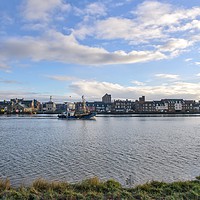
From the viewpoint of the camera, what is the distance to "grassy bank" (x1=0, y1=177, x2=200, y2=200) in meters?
9.66

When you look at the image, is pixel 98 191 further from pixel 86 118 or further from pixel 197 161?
pixel 86 118

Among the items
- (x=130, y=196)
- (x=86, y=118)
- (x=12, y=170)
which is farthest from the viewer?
(x=86, y=118)

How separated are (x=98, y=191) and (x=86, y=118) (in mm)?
110151

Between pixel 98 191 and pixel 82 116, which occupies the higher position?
pixel 98 191

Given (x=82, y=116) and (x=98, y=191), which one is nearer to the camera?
(x=98, y=191)

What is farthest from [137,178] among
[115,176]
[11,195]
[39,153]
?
[39,153]

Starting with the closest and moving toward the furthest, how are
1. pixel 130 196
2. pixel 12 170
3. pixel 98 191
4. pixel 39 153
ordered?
pixel 130 196
pixel 98 191
pixel 12 170
pixel 39 153

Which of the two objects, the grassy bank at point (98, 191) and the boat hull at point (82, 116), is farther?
the boat hull at point (82, 116)

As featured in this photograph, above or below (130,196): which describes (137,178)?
below

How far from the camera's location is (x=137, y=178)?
1600cm

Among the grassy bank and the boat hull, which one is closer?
the grassy bank

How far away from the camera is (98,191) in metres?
10.9

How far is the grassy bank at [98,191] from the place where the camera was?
966cm

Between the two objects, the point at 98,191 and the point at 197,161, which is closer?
the point at 98,191
